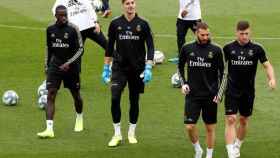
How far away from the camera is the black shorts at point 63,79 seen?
15656 millimetres

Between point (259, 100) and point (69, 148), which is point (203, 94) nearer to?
point (69, 148)

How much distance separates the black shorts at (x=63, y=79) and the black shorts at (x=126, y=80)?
3.74 feet

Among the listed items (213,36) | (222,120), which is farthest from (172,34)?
(222,120)

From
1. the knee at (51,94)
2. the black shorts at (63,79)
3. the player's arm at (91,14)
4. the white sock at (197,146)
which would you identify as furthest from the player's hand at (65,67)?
the player's arm at (91,14)

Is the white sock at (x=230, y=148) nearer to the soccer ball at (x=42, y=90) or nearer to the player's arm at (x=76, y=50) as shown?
the player's arm at (x=76, y=50)

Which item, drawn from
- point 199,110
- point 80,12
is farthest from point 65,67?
point 80,12

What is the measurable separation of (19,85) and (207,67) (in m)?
7.62

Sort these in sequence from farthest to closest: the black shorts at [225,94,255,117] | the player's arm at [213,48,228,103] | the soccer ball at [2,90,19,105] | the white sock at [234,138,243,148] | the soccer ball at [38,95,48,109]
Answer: the soccer ball at [2,90,19,105]
the soccer ball at [38,95,48,109]
the white sock at [234,138,243,148]
the black shorts at [225,94,255,117]
the player's arm at [213,48,228,103]

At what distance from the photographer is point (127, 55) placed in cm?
1489

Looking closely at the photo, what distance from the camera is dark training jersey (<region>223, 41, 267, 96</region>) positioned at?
14.0 m

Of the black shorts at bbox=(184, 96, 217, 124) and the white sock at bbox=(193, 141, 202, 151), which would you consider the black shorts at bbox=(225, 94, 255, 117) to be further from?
the white sock at bbox=(193, 141, 202, 151)

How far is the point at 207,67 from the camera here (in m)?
13.7

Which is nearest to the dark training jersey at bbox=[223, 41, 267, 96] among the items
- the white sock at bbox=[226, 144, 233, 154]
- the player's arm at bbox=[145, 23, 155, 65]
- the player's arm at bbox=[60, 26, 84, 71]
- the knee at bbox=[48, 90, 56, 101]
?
the white sock at bbox=[226, 144, 233, 154]

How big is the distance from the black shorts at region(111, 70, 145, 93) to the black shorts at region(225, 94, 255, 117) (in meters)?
1.80
